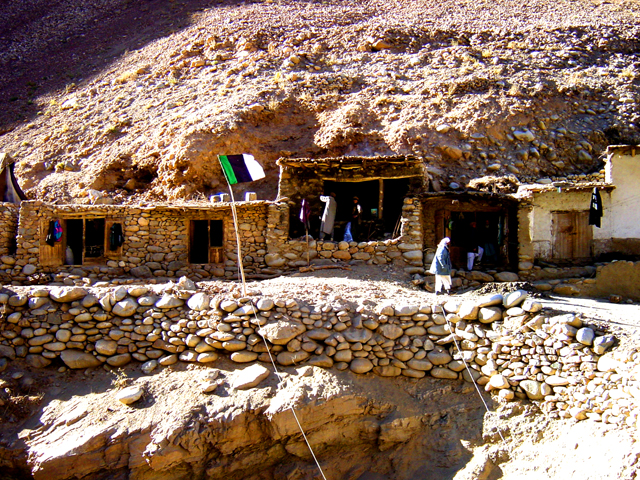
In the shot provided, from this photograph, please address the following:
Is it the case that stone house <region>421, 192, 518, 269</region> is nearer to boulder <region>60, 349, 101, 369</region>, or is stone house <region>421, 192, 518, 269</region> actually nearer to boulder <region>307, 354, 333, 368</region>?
boulder <region>307, 354, 333, 368</region>

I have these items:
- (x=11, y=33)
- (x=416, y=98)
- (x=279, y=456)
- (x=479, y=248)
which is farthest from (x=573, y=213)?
(x=11, y=33)

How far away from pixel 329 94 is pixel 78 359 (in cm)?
1481

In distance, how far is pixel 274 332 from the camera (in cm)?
705

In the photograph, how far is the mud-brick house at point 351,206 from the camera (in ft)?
37.5

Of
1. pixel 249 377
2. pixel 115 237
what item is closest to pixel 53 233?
pixel 115 237

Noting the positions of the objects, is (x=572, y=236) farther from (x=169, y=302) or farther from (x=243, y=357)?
(x=169, y=302)

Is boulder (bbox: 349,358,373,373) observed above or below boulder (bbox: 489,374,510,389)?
above

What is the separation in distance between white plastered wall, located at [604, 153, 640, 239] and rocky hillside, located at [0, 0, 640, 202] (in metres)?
2.72

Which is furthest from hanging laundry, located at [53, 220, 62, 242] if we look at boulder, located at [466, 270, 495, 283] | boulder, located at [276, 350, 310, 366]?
boulder, located at [466, 270, 495, 283]

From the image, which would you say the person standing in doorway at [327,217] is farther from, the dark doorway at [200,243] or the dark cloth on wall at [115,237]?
the dark cloth on wall at [115,237]

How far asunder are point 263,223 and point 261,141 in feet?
20.9

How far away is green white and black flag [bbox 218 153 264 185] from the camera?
8.67m

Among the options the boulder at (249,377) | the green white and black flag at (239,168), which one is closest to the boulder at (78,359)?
the boulder at (249,377)

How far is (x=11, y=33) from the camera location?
30.8 meters
